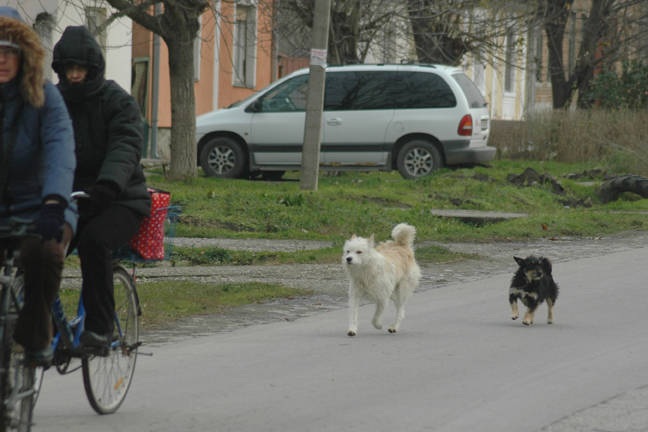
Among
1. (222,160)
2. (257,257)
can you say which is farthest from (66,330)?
(222,160)

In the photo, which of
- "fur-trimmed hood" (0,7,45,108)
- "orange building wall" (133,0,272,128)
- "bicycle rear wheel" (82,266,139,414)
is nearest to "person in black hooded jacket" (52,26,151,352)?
"bicycle rear wheel" (82,266,139,414)

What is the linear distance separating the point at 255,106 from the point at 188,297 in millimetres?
11967

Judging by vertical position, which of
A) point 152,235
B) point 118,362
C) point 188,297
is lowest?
point 188,297

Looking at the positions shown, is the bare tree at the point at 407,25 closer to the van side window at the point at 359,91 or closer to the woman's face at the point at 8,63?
the van side window at the point at 359,91

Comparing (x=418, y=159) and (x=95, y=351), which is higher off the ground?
(x=418, y=159)

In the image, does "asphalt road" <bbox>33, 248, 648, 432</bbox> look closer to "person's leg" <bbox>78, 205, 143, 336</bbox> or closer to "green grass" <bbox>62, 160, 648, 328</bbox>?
"person's leg" <bbox>78, 205, 143, 336</bbox>

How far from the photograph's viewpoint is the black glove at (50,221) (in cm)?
388

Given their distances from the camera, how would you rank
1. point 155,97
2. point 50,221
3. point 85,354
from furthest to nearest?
point 155,97, point 85,354, point 50,221

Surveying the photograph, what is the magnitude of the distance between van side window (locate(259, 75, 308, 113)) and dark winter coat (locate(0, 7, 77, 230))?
16.1m

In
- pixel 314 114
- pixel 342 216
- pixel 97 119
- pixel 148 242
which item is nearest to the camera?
pixel 97 119

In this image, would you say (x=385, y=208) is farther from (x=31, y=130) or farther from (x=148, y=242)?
(x=31, y=130)

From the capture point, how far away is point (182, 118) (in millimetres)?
18109

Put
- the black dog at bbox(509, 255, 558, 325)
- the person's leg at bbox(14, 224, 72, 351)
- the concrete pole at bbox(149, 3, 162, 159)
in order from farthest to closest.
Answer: the concrete pole at bbox(149, 3, 162, 159)
the black dog at bbox(509, 255, 558, 325)
the person's leg at bbox(14, 224, 72, 351)

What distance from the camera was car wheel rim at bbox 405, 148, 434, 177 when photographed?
1997 cm
